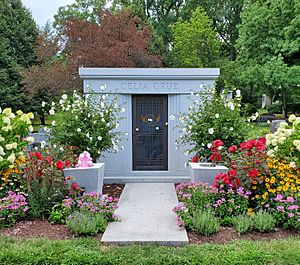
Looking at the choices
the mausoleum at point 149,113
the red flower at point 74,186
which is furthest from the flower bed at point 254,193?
the mausoleum at point 149,113

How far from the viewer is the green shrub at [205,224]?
4316 millimetres

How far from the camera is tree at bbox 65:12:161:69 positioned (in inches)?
670

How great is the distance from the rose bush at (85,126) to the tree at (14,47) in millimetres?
13307

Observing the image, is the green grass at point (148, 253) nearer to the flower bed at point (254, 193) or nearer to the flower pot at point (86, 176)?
the flower bed at point (254, 193)

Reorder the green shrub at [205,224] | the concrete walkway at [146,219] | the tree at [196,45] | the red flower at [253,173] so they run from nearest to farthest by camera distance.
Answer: the concrete walkway at [146,219] < the green shrub at [205,224] < the red flower at [253,173] < the tree at [196,45]

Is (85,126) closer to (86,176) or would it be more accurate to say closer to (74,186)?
(86,176)

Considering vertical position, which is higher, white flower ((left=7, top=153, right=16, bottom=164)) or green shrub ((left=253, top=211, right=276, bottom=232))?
white flower ((left=7, top=153, right=16, bottom=164))

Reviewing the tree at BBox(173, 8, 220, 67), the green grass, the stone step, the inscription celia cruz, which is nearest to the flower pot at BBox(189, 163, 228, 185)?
the green grass

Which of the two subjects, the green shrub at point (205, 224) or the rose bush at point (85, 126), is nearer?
the green shrub at point (205, 224)

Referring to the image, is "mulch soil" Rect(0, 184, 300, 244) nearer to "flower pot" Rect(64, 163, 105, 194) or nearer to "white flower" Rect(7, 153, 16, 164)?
"flower pot" Rect(64, 163, 105, 194)

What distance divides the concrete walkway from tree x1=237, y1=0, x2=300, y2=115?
54.3 ft

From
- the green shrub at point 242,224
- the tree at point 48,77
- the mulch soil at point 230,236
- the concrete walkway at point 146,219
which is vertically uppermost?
the tree at point 48,77

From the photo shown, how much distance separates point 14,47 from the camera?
2080 centimetres

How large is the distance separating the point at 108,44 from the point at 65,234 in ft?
48.2
